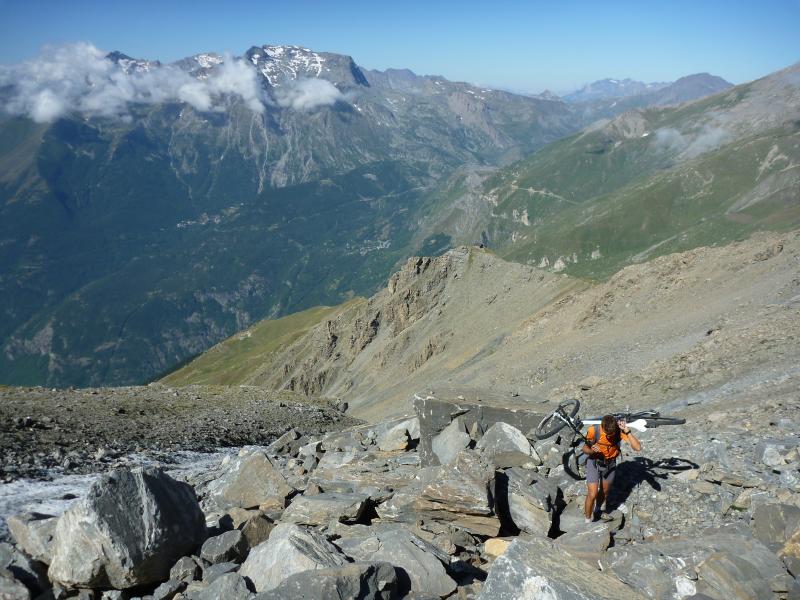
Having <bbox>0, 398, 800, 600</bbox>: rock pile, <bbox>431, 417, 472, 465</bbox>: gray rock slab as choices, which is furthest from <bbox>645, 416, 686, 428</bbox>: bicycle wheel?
<bbox>431, 417, 472, 465</bbox>: gray rock slab

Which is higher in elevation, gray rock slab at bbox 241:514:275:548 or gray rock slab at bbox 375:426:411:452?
gray rock slab at bbox 241:514:275:548

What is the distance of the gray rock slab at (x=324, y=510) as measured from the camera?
12.5m

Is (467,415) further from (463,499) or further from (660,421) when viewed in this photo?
(463,499)

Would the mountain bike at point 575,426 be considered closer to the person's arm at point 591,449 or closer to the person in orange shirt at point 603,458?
the person's arm at point 591,449

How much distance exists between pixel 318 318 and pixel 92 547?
485ft

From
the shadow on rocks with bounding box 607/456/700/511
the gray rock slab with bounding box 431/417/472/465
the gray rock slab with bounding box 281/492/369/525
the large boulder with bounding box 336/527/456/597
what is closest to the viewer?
the large boulder with bounding box 336/527/456/597

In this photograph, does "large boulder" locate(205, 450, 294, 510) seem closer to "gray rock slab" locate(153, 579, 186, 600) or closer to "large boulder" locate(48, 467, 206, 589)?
"large boulder" locate(48, 467, 206, 589)

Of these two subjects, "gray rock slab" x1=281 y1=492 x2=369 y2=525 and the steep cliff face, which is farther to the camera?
the steep cliff face

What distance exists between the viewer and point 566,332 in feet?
149

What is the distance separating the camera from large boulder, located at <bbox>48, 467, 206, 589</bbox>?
9.77 metres

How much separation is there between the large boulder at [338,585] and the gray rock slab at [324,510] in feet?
12.5

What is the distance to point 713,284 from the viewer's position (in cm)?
4041

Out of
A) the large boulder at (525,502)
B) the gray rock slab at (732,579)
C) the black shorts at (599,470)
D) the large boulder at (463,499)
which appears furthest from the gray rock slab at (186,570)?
the gray rock slab at (732,579)

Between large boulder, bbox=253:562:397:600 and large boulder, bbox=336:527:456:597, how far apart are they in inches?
22.2
